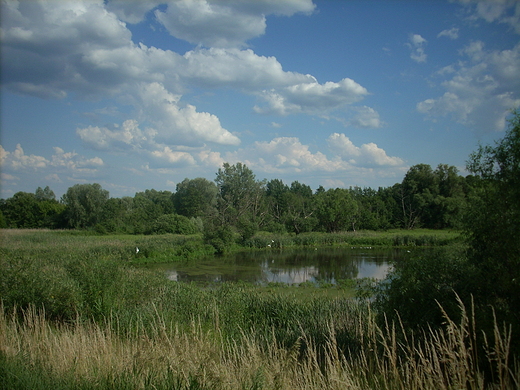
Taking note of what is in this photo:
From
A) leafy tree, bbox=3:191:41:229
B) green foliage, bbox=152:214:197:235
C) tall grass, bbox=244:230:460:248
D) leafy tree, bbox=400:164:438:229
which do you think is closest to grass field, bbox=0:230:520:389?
tall grass, bbox=244:230:460:248

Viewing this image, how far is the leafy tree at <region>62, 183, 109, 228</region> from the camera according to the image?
5091cm

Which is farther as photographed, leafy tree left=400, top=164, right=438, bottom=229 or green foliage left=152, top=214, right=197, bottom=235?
leafy tree left=400, top=164, right=438, bottom=229

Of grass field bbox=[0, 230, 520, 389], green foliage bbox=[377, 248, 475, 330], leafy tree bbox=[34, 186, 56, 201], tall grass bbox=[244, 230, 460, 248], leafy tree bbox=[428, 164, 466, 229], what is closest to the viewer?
grass field bbox=[0, 230, 520, 389]

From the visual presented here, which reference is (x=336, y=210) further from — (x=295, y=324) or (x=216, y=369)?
(x=216, y=369)

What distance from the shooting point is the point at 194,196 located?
68.1 metres

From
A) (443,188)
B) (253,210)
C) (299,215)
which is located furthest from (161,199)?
(443,188)

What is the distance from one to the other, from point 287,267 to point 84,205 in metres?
38.0

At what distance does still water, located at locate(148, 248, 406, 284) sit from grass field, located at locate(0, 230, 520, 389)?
9017 mm

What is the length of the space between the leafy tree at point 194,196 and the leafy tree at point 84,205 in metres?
16.4

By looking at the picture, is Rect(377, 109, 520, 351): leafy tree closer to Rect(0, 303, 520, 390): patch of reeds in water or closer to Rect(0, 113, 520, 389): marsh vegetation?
Rect(0, 113, 520, 389): marsh vegetation

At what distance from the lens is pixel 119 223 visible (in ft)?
164

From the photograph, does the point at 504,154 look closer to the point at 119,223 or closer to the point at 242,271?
the point at 242,271

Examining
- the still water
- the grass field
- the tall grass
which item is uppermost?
the grass field

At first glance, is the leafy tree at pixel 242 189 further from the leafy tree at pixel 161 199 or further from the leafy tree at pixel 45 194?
the leafy tree at pixel 45 194
